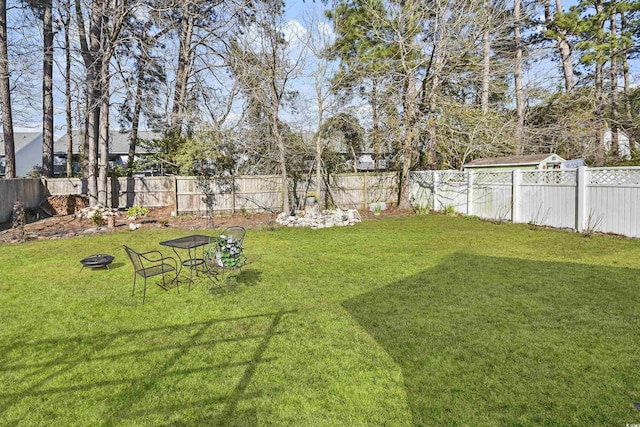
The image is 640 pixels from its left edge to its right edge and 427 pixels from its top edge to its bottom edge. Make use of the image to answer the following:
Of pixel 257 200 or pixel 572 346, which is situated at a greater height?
pixel 257 200

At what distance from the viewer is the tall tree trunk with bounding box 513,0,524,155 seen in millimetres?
14312

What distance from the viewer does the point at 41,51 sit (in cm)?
1148

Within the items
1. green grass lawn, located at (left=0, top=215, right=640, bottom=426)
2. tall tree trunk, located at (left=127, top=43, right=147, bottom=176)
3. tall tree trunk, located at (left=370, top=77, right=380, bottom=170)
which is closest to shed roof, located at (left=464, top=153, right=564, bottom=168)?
tall tree trunk, located at (left=370, top=77, right=380, bottom=170)

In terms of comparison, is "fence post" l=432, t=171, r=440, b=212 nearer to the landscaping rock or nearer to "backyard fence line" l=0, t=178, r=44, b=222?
the landscaping rock

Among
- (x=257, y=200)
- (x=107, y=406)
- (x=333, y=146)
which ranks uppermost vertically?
(x=333, y=146)

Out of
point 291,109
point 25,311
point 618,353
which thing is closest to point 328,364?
point 618,353

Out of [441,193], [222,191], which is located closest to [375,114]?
[441,193]

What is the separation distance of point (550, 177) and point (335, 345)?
8193 millimetres

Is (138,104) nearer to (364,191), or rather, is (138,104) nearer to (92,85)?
(92,85)

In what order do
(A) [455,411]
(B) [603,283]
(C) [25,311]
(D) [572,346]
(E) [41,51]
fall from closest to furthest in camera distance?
(A) [455,411] < (D) [572,346] < (C) [25,311] < (B) [603,283] < (E) [41,51]

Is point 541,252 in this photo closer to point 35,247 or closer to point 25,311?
point 25,311

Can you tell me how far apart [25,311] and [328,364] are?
11.9 ft

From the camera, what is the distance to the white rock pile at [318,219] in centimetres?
1064

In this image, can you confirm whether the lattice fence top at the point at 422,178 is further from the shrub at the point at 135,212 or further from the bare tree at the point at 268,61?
the shrub at the point at 135,212
